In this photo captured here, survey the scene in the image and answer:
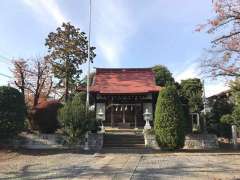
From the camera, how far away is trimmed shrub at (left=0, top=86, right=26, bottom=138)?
15594mm

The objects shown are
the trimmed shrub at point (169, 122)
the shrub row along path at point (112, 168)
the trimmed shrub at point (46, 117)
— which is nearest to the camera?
the shrub row along path at point (112, 168)

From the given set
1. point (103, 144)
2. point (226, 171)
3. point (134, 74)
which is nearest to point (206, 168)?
point (226, 171)

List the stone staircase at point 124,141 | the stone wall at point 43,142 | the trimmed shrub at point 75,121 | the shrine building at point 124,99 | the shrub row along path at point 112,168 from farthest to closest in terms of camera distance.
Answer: the shrine building at point 124,99 < the stone staircase at point 124,141 < the stone wall at point 43,142 < the trimmed shrub at point 75,121 < the shrub row along path at point 112,168

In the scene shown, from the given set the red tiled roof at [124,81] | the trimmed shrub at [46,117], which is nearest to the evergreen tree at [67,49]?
the red tiled roof at [124,81]

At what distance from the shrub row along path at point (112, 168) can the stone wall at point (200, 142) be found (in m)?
5.07

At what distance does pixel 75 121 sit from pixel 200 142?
7145 millimetres

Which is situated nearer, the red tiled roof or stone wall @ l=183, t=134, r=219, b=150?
stone wall @ l=183, t=134, r=219, b=150

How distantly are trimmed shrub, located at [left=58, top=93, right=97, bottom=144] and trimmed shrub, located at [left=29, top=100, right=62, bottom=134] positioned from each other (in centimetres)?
143

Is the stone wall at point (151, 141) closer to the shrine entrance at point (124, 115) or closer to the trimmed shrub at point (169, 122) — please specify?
the trimmed shrub at point (169, 122)

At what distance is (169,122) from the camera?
16.3 m

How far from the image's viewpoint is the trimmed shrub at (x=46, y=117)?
1822cm

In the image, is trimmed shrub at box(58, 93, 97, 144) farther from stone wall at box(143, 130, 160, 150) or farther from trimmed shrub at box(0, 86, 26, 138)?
stone wall at box(143, 130, 160, 150)

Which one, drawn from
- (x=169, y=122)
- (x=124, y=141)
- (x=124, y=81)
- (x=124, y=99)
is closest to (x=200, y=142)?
(x=169, y=122)

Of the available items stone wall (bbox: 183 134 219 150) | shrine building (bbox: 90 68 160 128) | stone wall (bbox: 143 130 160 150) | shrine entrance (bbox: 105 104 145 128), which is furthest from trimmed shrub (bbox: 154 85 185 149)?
shrine entrance (bbox: 105 104 145 128)
